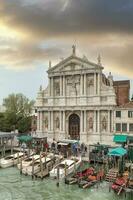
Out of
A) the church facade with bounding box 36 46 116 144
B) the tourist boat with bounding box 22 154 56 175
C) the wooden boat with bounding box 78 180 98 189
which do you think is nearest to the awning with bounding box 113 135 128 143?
the church facade with bounding box 36 46 116 144

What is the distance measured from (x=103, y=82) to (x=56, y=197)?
21.8 meters

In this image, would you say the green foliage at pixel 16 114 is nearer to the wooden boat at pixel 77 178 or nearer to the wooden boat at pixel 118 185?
the wooden boat at pixel 77 178

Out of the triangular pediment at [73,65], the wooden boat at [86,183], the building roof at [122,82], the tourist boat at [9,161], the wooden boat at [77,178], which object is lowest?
the wooden boat at [86,183]

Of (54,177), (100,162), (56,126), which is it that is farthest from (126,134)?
(54,177)

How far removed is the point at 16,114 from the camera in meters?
55.7

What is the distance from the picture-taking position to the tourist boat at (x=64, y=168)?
28.5 metres

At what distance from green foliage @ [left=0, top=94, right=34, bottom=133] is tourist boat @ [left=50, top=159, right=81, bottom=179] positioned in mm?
22581

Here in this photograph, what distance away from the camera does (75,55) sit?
4334cm

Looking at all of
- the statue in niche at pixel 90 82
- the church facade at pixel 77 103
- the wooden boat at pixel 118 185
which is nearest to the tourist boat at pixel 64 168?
the wooden boat at pixel 118 185

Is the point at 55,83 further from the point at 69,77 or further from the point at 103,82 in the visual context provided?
the point at 103,82

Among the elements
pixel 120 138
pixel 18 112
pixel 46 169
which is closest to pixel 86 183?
pixel 46 169

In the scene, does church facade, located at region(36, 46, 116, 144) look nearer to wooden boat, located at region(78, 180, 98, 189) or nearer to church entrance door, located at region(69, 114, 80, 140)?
church entrance door, located at region(69, 114, 80, 140)

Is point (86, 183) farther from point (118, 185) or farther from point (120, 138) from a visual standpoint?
point (120, 138)

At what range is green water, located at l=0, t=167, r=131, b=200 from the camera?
942 inches
